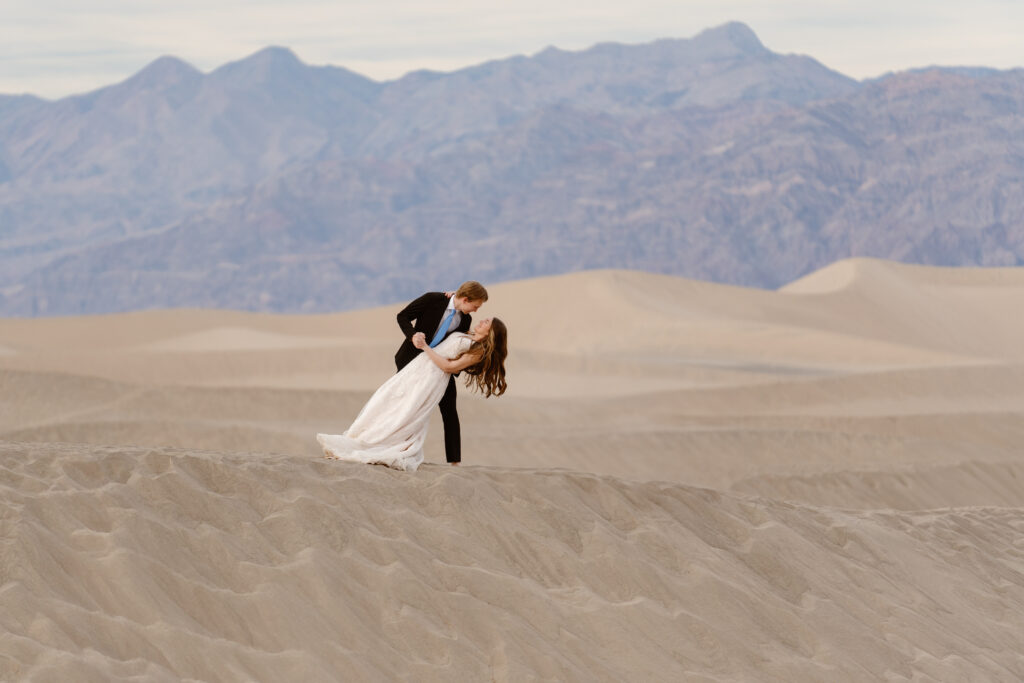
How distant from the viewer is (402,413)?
902 cm

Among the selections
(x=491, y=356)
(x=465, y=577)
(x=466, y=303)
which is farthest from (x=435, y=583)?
(x=466, y=303)

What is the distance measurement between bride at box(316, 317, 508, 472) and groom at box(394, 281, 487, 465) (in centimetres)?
10

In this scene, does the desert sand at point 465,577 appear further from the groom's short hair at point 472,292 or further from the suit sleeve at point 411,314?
the groom's short hair at point 472,292

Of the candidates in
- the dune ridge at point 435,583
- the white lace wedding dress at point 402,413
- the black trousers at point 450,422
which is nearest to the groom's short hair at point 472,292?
the white lace wedding dress at point 402,413

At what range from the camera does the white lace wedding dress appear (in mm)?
8984

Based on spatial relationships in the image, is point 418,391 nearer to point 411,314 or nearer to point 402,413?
point 402,413

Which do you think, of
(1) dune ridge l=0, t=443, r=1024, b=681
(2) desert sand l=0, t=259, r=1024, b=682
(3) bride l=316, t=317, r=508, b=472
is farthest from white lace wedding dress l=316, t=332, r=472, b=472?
(1) dune ridge l=0, t=443, r=1024, b=681

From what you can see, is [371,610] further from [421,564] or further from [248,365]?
[248,365]

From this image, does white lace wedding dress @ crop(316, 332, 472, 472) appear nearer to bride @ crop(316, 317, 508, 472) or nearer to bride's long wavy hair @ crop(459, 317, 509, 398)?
bride @ crop(316, 317, 508, 472)

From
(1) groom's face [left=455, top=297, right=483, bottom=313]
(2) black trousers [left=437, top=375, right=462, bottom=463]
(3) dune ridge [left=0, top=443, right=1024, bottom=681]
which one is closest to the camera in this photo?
(3) dune ridge [left=0, top=443, right=1024, bottom=681]

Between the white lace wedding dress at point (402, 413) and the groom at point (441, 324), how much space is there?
9 centimetres

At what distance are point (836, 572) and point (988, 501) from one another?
1131cm

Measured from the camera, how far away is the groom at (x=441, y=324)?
9094 mm

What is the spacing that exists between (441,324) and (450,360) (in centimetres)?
28
